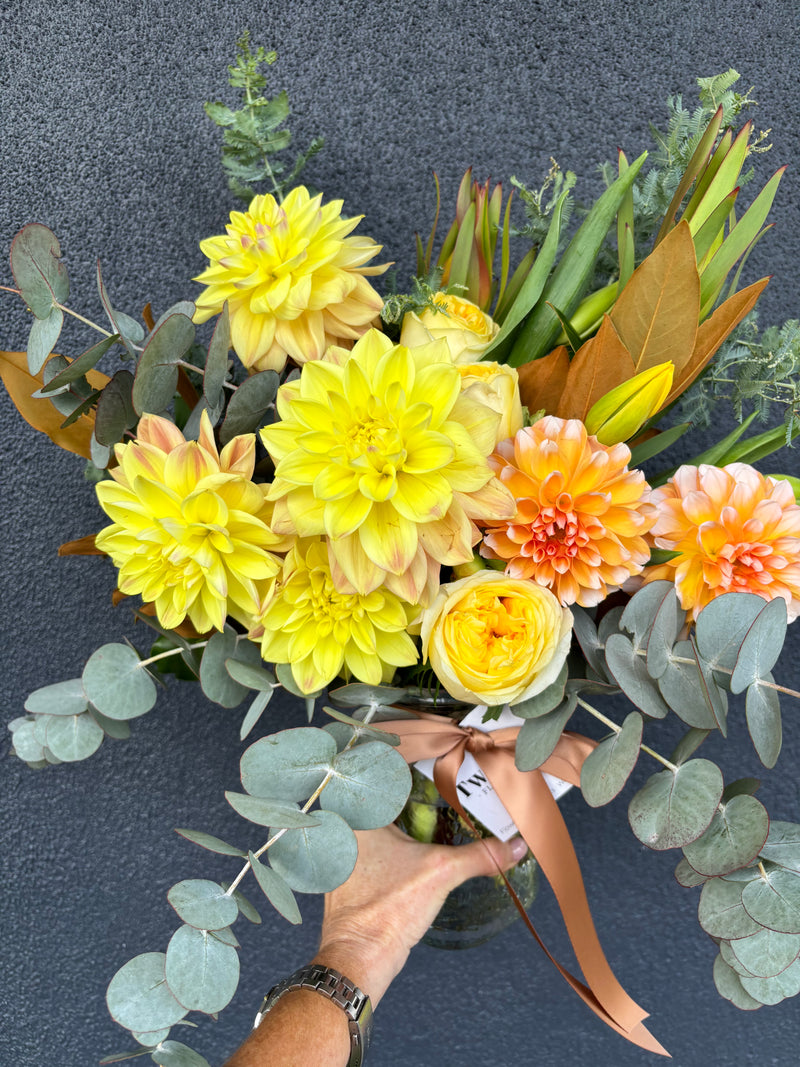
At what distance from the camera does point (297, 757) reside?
1.41 feet

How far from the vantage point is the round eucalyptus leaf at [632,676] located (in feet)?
1.42

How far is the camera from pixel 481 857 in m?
0.63

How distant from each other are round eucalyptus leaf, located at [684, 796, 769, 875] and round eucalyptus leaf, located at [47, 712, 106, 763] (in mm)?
390

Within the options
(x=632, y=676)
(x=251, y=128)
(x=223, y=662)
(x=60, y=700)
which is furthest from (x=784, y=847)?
(x=251, y=128)

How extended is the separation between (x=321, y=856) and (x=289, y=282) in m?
0.32

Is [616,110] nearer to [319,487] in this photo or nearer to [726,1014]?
[319,487]

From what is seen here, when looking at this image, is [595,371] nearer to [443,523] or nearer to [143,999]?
[443,523]

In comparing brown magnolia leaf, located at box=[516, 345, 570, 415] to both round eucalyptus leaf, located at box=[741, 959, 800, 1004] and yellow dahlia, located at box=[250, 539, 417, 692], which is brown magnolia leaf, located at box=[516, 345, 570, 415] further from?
round eucalyptus leaf, located at box=[741, 959, 800, 1004]

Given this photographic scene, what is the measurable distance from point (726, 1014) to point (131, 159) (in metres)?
1.04

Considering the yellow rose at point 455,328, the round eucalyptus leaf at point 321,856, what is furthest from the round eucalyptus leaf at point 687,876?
the yellow rose at point 455,328

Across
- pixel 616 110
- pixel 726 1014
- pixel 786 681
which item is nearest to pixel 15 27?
pixel 616 110

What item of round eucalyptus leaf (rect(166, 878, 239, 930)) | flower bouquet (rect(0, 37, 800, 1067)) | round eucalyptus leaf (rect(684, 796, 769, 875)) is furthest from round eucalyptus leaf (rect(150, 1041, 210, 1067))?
round eucalyptus leaf (rect(684, 796, 769, 875))

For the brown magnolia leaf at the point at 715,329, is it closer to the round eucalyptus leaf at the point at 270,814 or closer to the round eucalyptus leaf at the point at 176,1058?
the round eucalyptus leaf at the point at 270,814

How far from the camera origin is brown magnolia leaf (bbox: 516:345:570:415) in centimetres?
45
